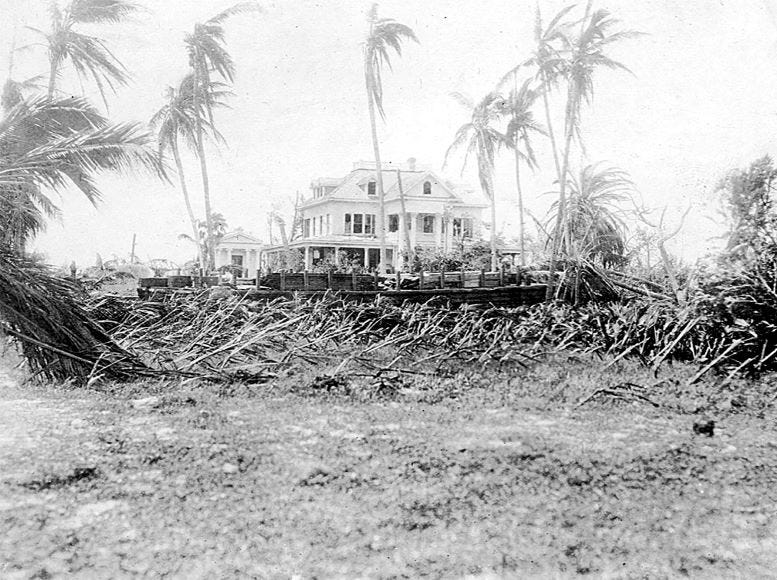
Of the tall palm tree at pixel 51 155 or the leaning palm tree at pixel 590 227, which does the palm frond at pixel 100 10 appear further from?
the leaning palm tree at pixel 590 227

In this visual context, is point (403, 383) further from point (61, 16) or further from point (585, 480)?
point (61, 16)

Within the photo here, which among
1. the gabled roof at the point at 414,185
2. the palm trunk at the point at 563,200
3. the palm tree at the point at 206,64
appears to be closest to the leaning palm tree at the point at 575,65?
the palm trunk at the point at 563,200

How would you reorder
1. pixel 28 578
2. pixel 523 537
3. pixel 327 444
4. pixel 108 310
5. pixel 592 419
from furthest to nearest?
pixel 108 310
pixel 592 419
pixel 327 444
pixel 523 537
pixel 28 578

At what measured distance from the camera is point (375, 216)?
967 inches

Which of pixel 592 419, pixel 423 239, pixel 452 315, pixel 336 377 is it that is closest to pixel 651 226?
pixel 452 315

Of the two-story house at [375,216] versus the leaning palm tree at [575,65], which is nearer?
the leaning palm tree at [575,65]

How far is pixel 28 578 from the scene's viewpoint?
9.39 feet

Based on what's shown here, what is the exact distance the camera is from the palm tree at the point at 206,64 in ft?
20.4

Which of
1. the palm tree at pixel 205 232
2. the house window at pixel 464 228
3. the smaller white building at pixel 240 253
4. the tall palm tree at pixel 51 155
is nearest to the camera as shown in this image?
the tall palm tree at pixel 51 155

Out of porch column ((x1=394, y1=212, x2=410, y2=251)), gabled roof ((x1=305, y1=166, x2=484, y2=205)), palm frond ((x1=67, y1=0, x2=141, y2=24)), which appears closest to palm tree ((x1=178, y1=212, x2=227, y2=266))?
palm frond ((x1=67, y1=0, x2=141, y2=24))

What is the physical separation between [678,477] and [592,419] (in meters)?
1.98

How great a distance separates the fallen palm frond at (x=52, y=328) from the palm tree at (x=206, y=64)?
221 cm

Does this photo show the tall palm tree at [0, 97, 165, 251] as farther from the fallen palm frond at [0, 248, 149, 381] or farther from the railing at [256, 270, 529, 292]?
the railing at [256, 270, 529, 292]

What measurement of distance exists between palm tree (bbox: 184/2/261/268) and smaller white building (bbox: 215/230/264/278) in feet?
27.1
